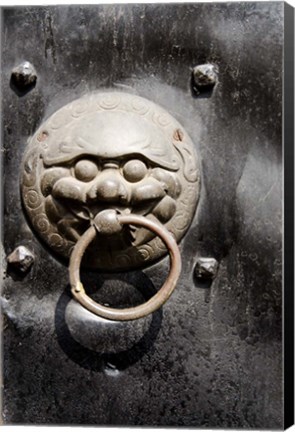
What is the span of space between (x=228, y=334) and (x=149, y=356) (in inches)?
4.1

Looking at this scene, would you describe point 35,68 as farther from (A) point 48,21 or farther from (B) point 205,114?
(B) point 205,114

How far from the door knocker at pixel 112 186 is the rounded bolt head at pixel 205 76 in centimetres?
5

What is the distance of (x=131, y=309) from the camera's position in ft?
3.58

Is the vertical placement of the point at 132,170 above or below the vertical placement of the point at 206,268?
above

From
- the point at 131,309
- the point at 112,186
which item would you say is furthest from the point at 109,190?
the point at 131,309

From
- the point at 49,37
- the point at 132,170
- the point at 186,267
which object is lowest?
the point at 186,267

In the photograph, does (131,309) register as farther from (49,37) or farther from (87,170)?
(49,37)

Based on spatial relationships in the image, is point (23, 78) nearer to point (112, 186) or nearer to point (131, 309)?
point (112, 186)

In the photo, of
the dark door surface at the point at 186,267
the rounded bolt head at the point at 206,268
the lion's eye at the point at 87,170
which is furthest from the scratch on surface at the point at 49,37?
the rounded bolt head at the point at 206,268

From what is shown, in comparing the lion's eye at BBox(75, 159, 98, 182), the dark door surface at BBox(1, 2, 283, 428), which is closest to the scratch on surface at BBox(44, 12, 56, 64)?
the dark door surface at BBox(1, 2, 283, 428)

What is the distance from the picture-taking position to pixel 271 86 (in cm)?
114

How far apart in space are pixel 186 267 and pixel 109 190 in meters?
0.15

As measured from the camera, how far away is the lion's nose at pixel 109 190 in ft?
3.52

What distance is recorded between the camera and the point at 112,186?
107 centimetres
